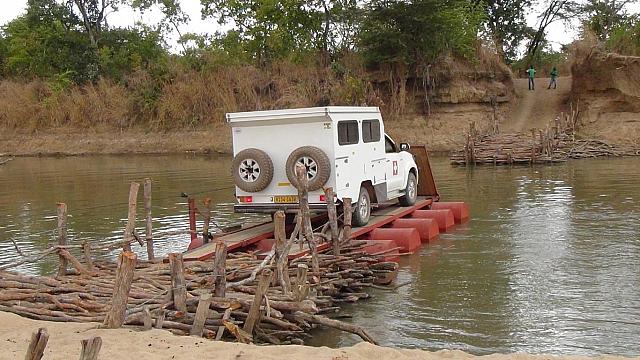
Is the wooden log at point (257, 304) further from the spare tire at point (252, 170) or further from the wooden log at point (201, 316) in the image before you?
the spare tire at point (252, 170)

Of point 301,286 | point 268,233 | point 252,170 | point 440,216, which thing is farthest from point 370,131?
point 301,286

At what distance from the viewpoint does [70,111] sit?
4703 centimetres

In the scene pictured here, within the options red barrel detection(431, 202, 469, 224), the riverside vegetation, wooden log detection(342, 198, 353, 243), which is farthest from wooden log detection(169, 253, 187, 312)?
the riverside vegetation

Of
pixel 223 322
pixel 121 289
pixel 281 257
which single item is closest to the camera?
pixel 121 289

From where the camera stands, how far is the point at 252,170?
514 inches

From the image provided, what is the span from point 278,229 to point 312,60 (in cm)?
3496

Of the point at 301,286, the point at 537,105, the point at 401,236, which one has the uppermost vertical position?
the point at 537,105

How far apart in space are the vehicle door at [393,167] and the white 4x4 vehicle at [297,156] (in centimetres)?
115

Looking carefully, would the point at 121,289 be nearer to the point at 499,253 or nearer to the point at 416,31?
the point at 499,253

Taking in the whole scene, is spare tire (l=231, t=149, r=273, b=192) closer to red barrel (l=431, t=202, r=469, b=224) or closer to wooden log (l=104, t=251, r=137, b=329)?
red barrel (l=431, t=202, r=469, b=224)

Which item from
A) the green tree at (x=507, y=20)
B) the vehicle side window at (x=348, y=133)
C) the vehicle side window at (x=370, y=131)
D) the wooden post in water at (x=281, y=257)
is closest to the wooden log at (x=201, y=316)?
the wooden post in water at (x=281, y=257)

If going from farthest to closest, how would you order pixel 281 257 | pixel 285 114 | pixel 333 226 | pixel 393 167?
pixel 393 167
pixel 285 114
pixel 333 226
pixel 281 257

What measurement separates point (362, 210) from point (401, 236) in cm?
95

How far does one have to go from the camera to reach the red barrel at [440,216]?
1527 centimetres
